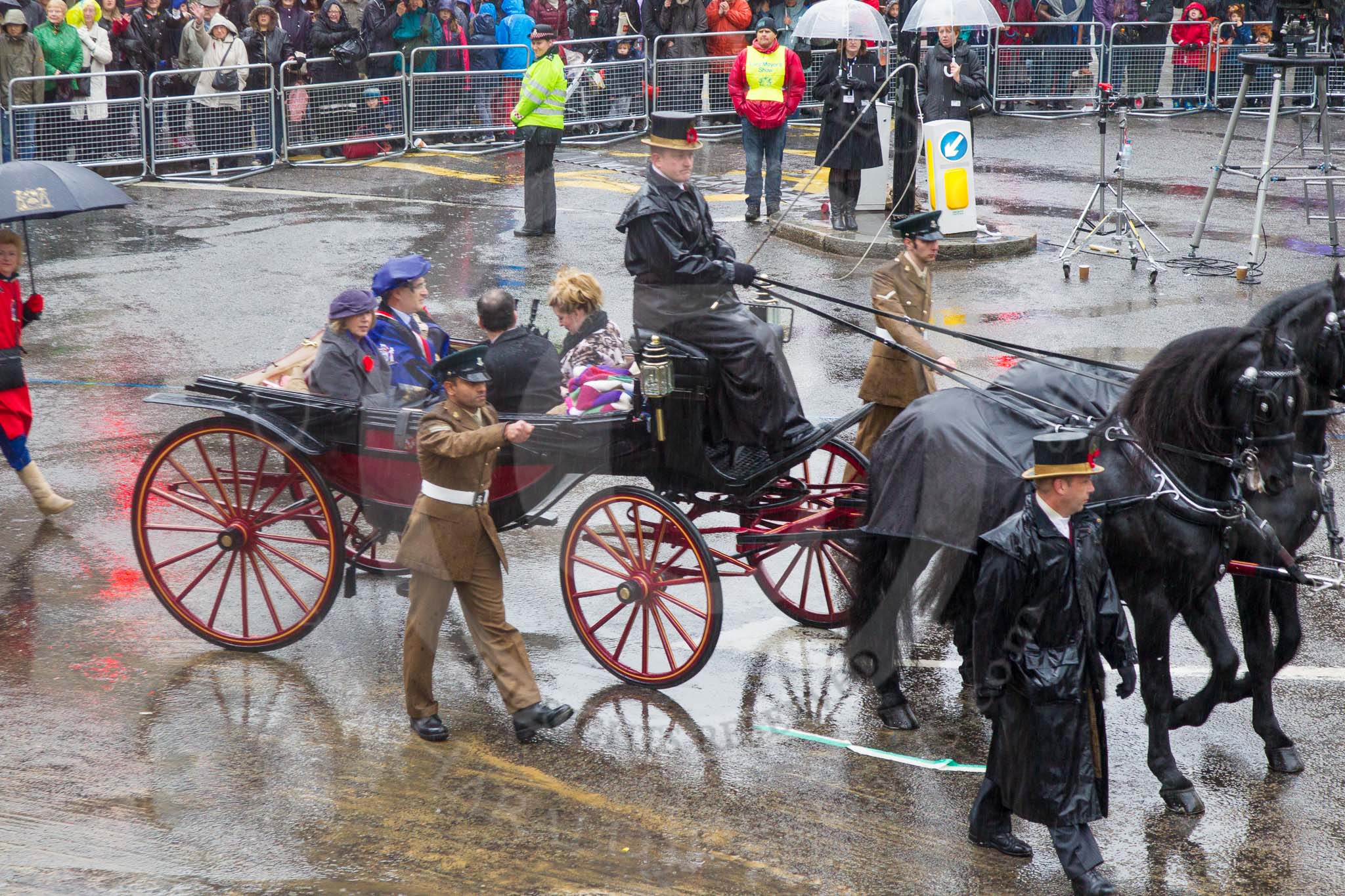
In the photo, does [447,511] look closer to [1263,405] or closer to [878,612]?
[878,612]

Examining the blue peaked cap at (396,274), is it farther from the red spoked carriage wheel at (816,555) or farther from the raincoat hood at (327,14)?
the raincoat hood at (327,14)

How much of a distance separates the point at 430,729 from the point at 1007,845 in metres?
2.25

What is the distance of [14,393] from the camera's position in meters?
8.02

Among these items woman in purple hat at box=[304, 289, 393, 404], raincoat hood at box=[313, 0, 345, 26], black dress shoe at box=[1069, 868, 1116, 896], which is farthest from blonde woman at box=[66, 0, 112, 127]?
black dress shoe at box=[1069, 868, 1116, 896]

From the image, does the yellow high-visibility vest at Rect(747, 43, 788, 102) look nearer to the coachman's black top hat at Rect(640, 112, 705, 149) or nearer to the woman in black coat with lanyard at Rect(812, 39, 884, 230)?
the woman in black coat with lanyard at Rect(812, 39, 884, 230)

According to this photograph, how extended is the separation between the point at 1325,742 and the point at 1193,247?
8.93 metres

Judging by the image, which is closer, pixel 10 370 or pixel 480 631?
pixel 480 631

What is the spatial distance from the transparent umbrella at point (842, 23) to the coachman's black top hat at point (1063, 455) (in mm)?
9913

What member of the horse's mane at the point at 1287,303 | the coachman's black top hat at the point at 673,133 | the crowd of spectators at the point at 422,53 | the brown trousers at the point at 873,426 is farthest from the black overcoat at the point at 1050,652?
the crowd of spectators at the point at 422,53

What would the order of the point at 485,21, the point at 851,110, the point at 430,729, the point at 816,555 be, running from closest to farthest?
the point at 430,729 < the point at 816,555 < the point at 851,110 < the point at 485,21

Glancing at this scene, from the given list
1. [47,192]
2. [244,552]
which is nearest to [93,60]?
[47,192]

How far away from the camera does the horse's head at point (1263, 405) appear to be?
5289mm

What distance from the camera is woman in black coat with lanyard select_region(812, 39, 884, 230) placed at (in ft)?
49.0

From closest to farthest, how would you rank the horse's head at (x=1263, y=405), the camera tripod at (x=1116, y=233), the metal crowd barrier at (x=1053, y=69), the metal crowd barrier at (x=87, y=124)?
the horse's head at (x=1263, y=405), the camera tripod at (x=1116, y=233), the metal crowd barrier at (x=87, y=124), the metal crowd barrier at (x=1053, y=69)
